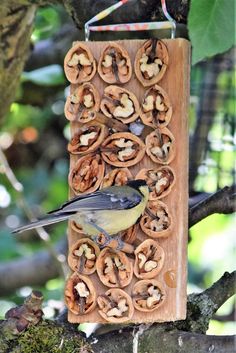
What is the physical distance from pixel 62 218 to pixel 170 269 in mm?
362

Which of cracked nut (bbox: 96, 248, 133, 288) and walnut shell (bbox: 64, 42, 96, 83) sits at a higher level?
walnut shell (bbox: 64, 42, 96, 83)

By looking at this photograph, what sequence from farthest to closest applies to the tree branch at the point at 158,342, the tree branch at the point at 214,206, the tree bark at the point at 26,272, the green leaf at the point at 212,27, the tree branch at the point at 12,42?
the tree bark at the point at 26,272 → the tree branch at the point at 12,42 → the tree branch at the point at 214,206 → the tree branch at the point at 158,342 → the green leaf at the point at 212,27

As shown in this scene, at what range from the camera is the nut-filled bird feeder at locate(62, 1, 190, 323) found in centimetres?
245

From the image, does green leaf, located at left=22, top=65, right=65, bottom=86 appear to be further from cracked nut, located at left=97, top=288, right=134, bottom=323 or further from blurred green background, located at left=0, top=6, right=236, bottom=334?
cracked nut, located at left=97, top=288, right=134, bottom=323

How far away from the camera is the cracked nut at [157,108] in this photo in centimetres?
250

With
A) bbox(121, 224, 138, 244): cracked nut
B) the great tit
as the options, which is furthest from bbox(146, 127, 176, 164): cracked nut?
bbox(121, 224, 138, 244): cracked nut

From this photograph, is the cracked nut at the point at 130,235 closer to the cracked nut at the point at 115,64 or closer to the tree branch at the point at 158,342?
the tree branch at the point at 158,342

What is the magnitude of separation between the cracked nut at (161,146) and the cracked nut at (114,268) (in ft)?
0.99

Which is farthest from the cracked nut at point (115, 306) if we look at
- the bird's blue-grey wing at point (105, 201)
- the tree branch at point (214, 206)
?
the tree branch at point (214, 206)

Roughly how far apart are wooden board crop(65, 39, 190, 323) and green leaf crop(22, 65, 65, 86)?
144 centimetres

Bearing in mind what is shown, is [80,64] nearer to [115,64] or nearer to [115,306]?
[115,64]

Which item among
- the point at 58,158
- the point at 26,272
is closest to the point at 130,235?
the point at 26,272

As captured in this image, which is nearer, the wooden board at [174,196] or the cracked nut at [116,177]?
the wooden board at [174,196]

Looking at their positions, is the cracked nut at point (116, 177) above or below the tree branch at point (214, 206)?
above
